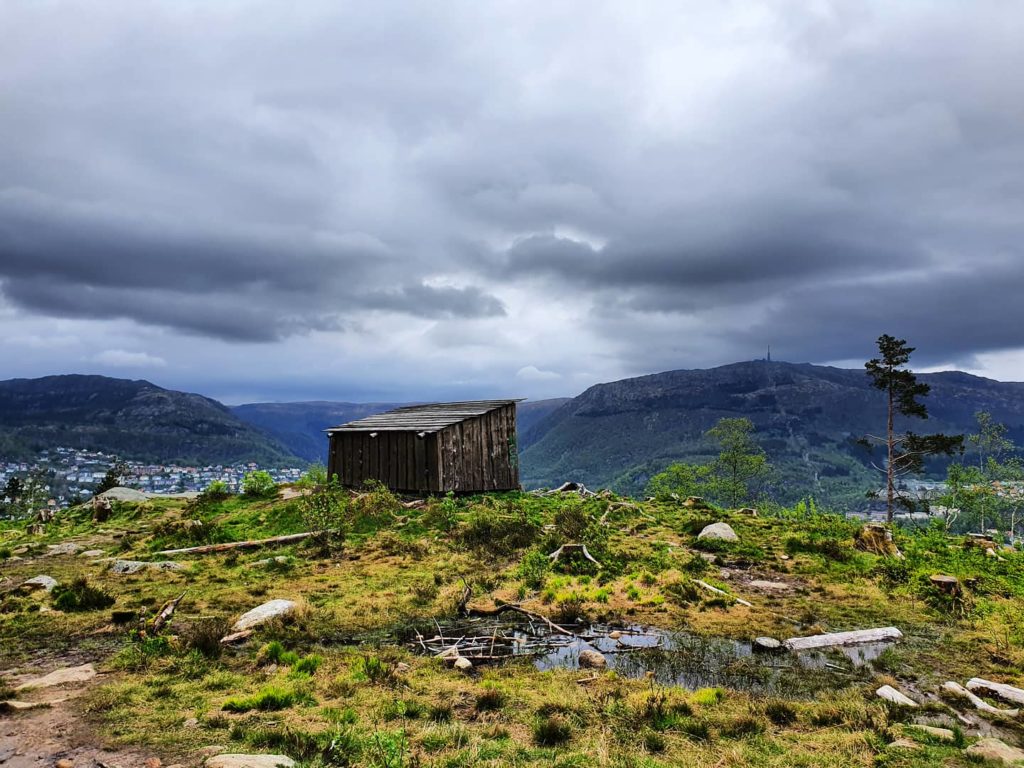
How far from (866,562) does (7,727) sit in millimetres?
19710

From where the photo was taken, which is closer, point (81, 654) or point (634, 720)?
point (634, 720)

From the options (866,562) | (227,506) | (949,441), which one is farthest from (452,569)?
(949,441)

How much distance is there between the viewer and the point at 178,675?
852 centimetres

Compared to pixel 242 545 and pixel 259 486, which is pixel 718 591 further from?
pixel 259 486

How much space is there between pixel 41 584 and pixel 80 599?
260cm

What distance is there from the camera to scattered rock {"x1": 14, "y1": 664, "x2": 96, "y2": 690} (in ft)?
26.3

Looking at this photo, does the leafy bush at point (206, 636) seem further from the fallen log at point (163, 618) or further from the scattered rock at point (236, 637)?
the fallen log at point (163, 618)

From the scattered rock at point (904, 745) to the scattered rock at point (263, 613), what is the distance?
35.3 feet

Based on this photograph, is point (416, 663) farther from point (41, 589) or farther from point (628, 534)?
point (628, 534)

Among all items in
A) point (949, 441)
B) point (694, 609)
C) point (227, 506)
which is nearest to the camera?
point (694, 609)

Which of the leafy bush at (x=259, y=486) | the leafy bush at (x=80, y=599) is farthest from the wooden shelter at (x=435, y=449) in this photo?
the leafy bush at (x=80, y=599)

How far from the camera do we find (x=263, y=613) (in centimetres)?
1143

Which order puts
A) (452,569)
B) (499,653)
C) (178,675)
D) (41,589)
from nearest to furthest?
(178,675) < (499,653) < (41,589) < (452,569)

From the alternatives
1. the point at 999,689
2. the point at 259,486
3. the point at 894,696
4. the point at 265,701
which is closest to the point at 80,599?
the point at 265,701
